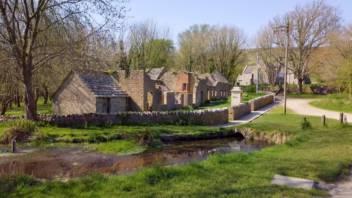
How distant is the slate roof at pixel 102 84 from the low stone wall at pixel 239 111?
1003 cm

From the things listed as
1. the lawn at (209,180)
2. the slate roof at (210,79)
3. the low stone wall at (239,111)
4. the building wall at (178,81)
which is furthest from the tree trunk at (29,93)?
the slate roof at (210,79)

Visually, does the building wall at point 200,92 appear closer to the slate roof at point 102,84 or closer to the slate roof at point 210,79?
the slate roof at point 210,79

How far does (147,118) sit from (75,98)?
26.0 ft

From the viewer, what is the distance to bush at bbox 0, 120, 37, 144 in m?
21.5

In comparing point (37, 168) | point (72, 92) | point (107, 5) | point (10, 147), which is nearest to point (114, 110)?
point (72, 92)

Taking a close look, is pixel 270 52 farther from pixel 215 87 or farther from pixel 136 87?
pixel 136 87

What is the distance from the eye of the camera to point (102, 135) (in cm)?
2258

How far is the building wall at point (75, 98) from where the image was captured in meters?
31.7

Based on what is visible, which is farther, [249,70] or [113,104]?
[249,70]

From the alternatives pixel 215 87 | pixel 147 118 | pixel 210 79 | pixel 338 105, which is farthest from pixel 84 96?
pixel 210 79

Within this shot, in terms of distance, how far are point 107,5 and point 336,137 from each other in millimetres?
16533

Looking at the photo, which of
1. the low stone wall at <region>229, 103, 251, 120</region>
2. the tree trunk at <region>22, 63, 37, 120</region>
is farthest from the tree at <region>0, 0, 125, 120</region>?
the low stone wall at <region>229, 103, 251, 120</region>

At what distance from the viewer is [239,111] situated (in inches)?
1361

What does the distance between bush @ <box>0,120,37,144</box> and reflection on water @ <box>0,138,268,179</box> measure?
3.46 meters
